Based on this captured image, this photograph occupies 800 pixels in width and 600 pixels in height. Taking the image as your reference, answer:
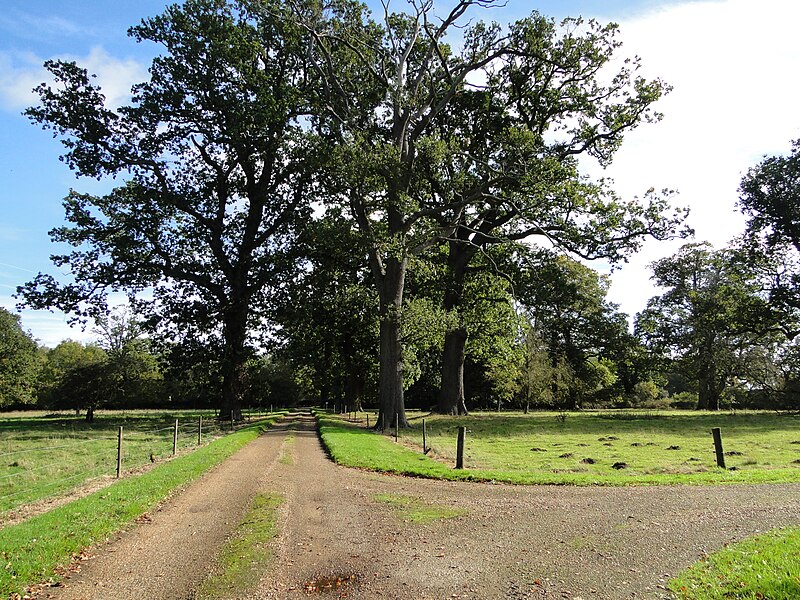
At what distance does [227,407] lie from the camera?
32375 millimetres

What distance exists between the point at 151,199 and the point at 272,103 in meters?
8.80

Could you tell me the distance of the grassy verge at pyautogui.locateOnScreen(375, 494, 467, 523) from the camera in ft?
28.4

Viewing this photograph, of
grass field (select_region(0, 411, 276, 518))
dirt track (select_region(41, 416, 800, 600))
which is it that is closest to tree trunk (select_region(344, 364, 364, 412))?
grass field (select_region(0, 411, 276, 518))

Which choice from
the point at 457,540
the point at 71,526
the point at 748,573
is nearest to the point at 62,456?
the point at 71,526

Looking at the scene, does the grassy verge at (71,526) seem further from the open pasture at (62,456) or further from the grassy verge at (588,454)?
the grassy verge at (588,454)

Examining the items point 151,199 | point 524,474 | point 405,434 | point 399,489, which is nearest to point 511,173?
point 405,434

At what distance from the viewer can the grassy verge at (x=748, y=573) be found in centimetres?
489

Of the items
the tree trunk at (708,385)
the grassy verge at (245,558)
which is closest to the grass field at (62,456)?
the grassy verge at (245,558)

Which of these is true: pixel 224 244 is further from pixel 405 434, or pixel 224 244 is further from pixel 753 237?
pixel 753 237

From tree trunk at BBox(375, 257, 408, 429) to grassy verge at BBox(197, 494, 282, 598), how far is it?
1678 centimetres

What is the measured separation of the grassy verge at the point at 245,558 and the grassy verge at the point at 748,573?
449 centimetres

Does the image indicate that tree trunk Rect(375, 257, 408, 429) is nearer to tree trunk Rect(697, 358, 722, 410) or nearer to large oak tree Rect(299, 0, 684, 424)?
large oak tree Rect(299, 0, 684, 424)

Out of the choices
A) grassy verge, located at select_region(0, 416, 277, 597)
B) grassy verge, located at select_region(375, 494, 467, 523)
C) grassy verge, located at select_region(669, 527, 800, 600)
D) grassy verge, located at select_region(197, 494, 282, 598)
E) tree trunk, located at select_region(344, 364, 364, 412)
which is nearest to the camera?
grassy verge, located at select_region(669, 527, 800, 600)

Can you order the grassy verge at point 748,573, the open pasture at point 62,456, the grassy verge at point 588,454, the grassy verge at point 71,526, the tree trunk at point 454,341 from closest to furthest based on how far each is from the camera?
the grassy verge at point 748,573 → the grassy verge at point 71,526 → the open pasture at point 62,456 → the grassy verge at point 588,454 → the tree trunk at point 454,341
